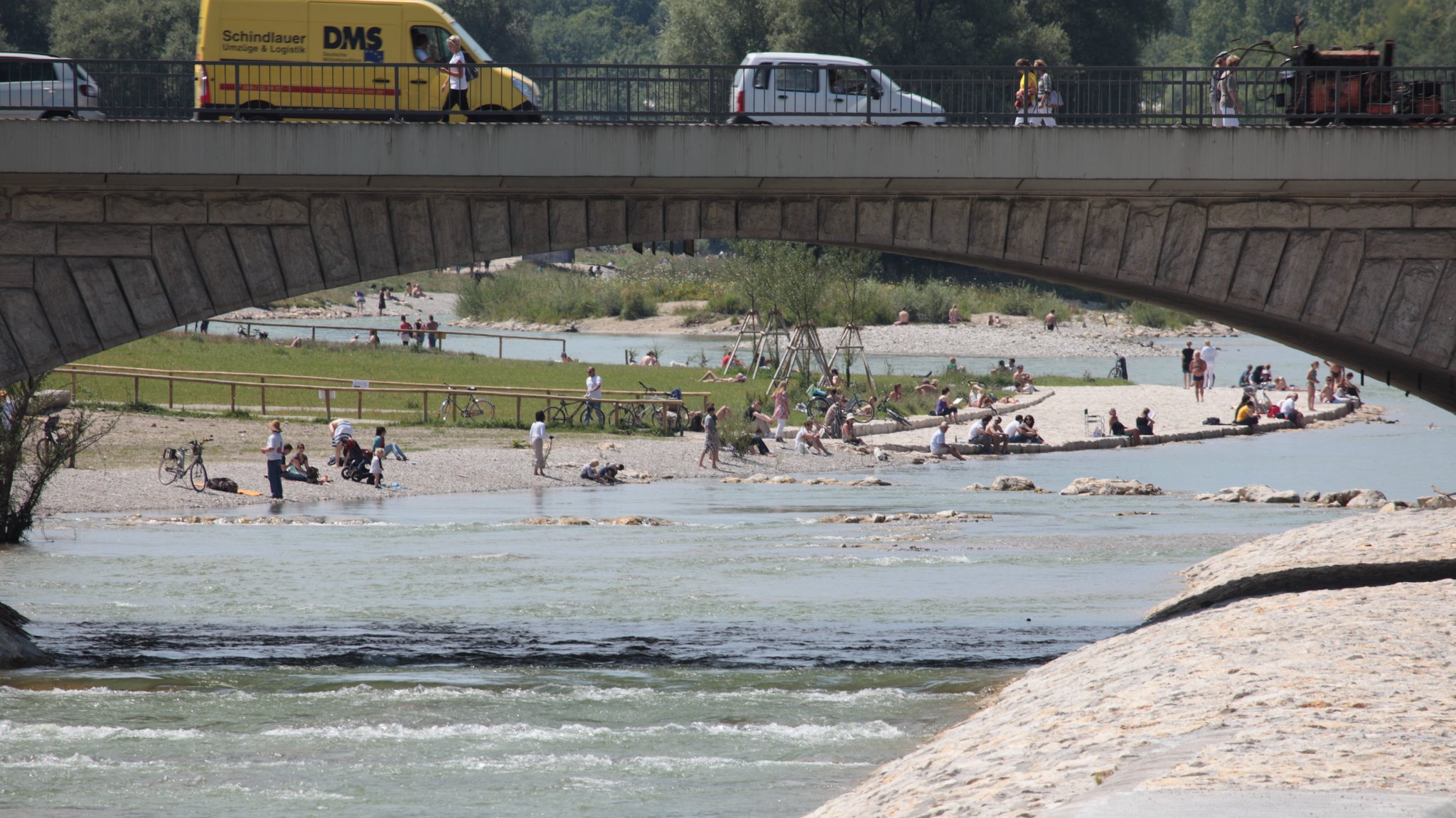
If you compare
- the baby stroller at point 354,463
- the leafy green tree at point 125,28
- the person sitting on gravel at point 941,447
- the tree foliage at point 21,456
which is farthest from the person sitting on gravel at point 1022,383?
the leafy green tree at point 125,28

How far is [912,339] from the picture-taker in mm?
70688

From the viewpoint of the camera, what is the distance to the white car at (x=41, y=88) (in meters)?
17.0

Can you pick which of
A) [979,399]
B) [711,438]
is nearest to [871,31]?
[979,399]

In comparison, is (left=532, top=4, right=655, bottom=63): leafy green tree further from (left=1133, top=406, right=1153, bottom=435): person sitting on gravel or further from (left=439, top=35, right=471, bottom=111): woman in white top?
(left=439, top=35, right=471, bottom=111): woman in white top

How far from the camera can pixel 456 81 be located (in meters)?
18.0

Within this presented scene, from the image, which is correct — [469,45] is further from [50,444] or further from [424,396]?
[424,396]

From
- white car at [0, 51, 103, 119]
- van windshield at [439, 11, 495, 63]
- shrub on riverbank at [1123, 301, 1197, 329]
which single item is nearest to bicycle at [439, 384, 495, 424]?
van windshield at [439, 11, 495, 63]

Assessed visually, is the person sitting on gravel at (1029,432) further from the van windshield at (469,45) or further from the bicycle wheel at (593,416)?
the van windshield at (469,45)

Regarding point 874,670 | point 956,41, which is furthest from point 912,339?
point 874,670

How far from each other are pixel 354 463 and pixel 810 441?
1207 cm

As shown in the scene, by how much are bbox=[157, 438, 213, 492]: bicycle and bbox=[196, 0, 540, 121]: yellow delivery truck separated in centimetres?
1240

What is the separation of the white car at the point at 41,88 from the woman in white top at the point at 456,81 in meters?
3.86

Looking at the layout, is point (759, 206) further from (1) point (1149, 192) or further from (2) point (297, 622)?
(2) point (297, 622)

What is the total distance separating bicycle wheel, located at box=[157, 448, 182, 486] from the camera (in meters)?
30.6
